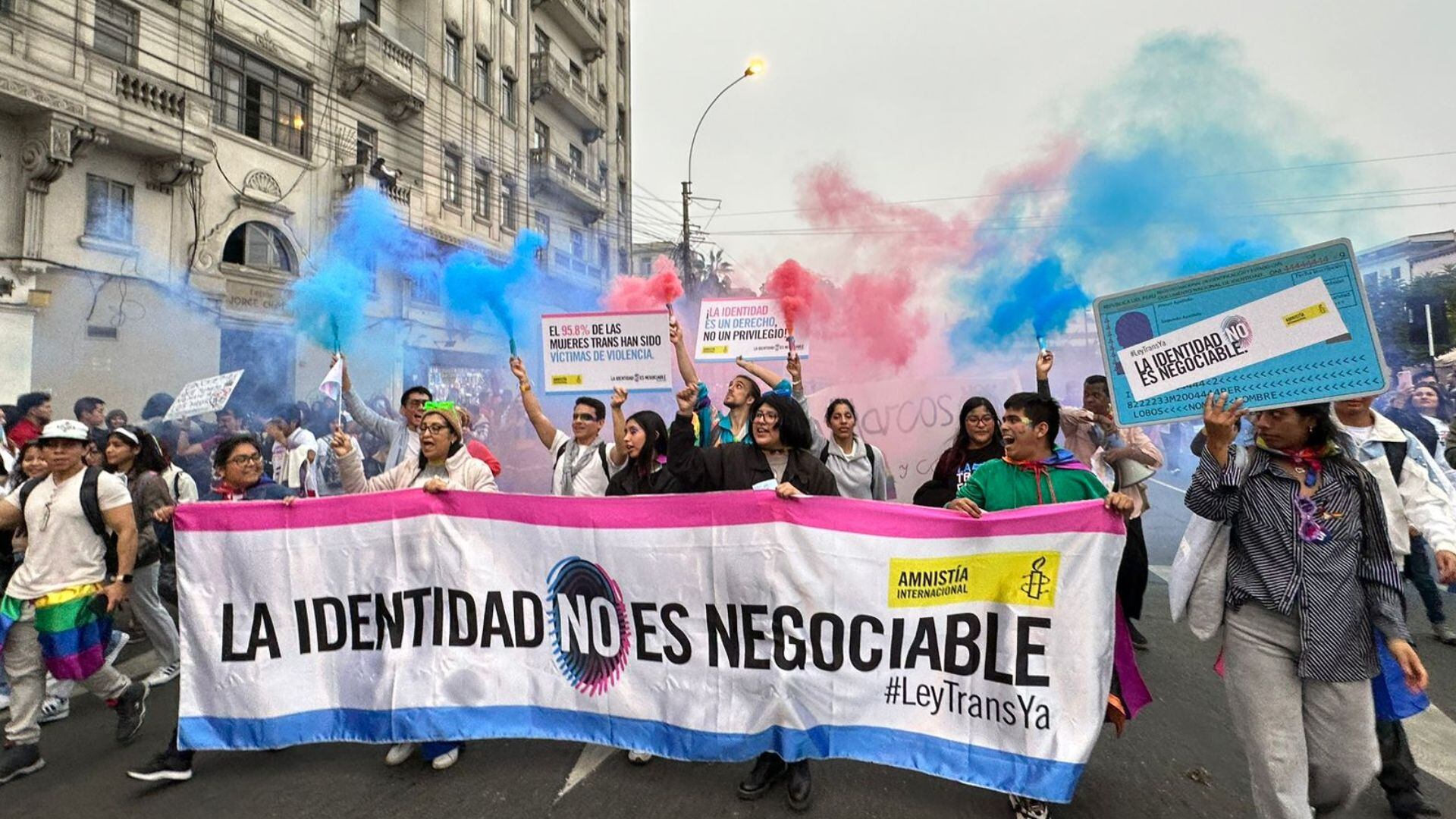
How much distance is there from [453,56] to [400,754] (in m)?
22.2

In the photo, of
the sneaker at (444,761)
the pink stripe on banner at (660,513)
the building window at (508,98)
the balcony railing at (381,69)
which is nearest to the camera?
the pink stripe on banner at (660,513)

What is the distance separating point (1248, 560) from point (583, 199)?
27174mm

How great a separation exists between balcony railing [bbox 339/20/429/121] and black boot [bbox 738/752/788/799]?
18.4 meters

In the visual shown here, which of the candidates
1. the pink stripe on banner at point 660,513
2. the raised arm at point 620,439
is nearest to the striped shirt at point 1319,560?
the pink stripe on banner at point 660,513

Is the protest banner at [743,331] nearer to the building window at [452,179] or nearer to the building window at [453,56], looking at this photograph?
the building window at [452,179]

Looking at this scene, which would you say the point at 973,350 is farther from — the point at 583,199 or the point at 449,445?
the point at 583,199

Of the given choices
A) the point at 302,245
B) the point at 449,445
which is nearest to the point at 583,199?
the point at 302,245

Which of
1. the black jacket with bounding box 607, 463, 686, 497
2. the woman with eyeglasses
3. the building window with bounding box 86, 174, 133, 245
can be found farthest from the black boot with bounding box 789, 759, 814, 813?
the building window with bounding box 86, 174, 133, 245

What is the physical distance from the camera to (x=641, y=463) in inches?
166

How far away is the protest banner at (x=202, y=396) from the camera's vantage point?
7.14 meters

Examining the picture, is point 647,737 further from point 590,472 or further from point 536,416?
point 536,416

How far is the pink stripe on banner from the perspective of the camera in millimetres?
2980

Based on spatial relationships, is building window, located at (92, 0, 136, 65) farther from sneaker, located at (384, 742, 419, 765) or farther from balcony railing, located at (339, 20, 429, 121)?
sneaker, located at (384, 742, 419, 765)

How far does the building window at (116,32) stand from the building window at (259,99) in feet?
4.73
